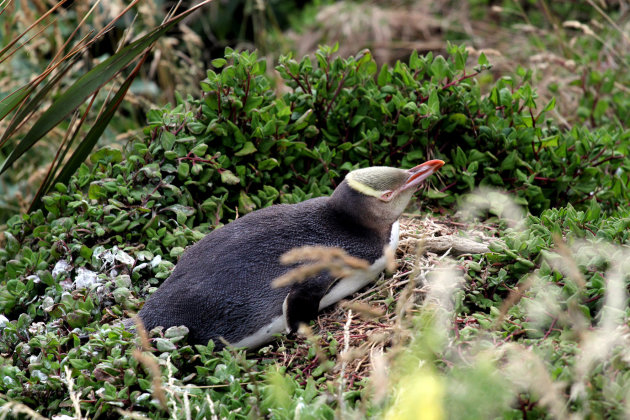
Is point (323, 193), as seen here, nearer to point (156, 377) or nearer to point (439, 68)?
point (439, 68)

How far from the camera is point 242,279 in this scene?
274 centimetres

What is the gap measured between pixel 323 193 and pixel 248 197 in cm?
37

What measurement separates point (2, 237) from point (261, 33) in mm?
3283

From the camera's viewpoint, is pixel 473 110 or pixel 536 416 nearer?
pixel 536 416

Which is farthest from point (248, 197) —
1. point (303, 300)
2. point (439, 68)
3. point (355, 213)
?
point (439, 68)

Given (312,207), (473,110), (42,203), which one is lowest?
(473,110)

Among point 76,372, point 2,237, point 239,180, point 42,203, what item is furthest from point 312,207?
point 2,237

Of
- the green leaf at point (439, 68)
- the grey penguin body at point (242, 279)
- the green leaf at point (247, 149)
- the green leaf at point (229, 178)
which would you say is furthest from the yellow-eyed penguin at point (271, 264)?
the green leaf at point (439, 68)

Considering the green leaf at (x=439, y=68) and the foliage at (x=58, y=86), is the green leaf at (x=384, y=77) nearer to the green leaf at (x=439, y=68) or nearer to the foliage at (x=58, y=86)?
the green leaf at (x=439, y=68)

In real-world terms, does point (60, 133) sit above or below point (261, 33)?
above

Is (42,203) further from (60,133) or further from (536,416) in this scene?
(536,416)

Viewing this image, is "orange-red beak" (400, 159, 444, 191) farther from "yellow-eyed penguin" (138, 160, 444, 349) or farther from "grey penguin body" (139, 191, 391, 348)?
"grey penguin body" (139, 191, 391, 348)

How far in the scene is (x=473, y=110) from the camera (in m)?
3.61

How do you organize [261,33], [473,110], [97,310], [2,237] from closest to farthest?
1. [97,310]
2. [473,110]
3. [2,237]
4. [261,33]
